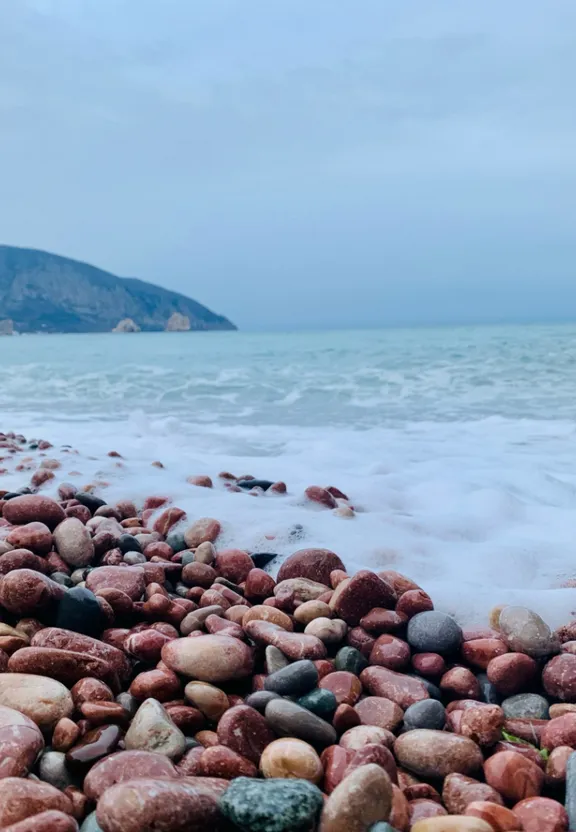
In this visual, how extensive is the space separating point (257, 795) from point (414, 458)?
15.1 feet

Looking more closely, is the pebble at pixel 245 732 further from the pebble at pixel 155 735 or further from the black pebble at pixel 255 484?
the black pebble at pixel 255 484

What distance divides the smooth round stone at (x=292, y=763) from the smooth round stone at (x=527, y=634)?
0.88 meters

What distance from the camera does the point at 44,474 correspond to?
438cm

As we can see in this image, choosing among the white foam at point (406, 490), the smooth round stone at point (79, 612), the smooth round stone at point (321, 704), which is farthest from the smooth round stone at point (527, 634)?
the smooth round stone at point (79, 612)

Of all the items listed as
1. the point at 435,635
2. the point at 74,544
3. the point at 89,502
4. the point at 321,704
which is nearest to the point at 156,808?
the point at 321,704

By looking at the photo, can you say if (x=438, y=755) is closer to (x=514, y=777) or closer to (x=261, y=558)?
(x=514, y=777)

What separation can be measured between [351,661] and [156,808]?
95 cm

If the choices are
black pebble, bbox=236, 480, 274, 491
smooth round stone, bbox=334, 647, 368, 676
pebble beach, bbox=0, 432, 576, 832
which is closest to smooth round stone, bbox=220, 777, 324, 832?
pebble beach, bbox=0, 432, 576, 832

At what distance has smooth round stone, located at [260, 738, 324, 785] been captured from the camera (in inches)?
59.7

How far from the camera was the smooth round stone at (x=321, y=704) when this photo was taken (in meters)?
1.79

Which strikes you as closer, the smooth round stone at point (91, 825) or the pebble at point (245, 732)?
the smooth round stone at point (91, 825)

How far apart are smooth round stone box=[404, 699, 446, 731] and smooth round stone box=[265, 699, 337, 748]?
0.25m

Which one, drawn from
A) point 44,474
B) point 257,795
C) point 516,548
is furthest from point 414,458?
point 257,795

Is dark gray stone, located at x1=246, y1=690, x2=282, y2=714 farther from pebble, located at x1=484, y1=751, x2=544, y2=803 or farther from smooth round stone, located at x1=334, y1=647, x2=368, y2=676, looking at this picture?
pebble, located at x1=484, y1=751, x2=544, y2=803
